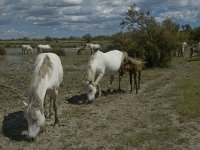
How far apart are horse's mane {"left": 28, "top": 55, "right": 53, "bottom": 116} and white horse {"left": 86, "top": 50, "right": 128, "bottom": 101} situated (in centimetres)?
300

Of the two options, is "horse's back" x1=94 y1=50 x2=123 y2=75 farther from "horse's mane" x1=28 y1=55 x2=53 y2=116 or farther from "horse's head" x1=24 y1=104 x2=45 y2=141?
"horse's head" x1=24 y1=104 x2=45 y2=141

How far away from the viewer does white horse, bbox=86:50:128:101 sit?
1374cm

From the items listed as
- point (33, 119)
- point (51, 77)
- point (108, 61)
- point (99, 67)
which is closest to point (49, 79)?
point (51, 77)

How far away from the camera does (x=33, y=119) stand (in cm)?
870

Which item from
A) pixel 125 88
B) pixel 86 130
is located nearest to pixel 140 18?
pixel 125 88

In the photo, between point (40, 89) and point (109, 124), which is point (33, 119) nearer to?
point (40, 89)

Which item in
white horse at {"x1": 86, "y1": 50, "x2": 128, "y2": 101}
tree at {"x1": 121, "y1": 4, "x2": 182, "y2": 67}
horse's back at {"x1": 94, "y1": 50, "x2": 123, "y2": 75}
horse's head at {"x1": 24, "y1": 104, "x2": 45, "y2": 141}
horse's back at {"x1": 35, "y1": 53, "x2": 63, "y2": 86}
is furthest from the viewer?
tree at {"x1": 121, "y1": 4, "x2": 182, "y2": 67}

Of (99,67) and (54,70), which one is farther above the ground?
(54,70)

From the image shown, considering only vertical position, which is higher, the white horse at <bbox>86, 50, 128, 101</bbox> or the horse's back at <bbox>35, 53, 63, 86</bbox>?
the horse's back at <bbox>35, 53, 63, 86</bbox>

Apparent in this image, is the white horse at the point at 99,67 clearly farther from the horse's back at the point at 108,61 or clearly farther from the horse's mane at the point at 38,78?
the horse's mane at the point at 38,78

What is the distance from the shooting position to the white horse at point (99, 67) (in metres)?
13.7

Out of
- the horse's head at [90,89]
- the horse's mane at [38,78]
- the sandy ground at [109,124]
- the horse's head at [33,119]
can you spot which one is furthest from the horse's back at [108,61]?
the horse's head at [33,119]

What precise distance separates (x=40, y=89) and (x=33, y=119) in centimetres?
91

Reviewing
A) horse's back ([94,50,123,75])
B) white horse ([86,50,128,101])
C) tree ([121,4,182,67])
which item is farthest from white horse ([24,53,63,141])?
tree ([121,4,182,67])
